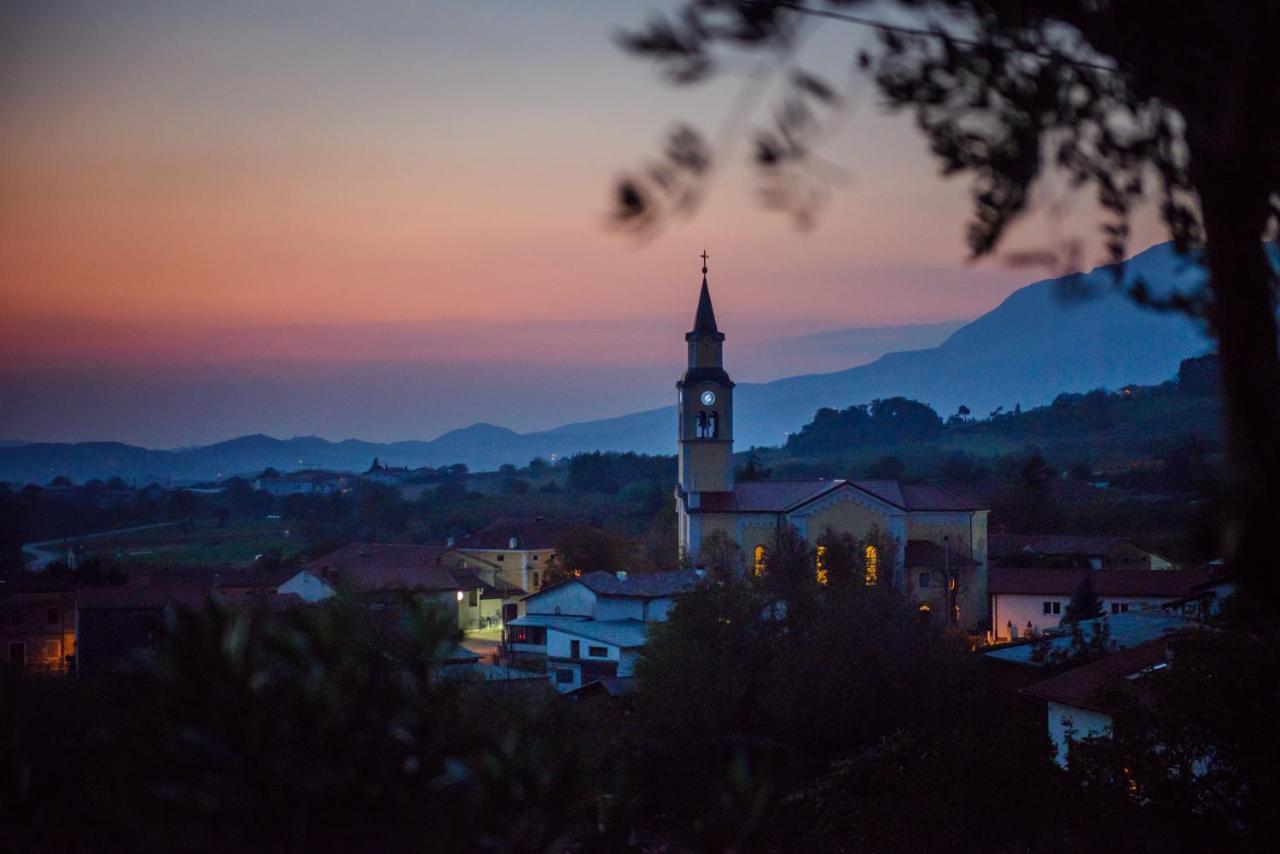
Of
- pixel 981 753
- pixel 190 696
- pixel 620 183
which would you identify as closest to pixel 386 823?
pixel 190 696

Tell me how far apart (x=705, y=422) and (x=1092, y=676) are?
2908cm

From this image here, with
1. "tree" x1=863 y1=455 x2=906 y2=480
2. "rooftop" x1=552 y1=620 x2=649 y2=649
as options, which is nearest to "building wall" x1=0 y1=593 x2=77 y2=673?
"rooftop" x1=552 y1=620 x2=649 y2=649

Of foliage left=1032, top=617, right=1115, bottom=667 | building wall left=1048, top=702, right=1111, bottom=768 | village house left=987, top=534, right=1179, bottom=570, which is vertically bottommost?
building wall left=1048, top=702, right=1111, bottom=768

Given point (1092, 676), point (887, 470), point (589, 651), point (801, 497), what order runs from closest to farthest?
1. point (1092, 676)
2. point (589, 651)
3. point (801, 497)
4. point (887, 470)

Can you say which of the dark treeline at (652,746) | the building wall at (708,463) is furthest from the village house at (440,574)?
the dark treeline at (652,746)

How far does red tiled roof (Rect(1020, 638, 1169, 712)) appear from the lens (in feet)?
68.6

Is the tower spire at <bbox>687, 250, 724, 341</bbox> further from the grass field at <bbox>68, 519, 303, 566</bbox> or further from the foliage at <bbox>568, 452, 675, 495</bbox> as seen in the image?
the foliage at <bbox>568, 452, 675, 495</bbox>

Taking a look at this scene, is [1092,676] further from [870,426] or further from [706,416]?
[870,426]

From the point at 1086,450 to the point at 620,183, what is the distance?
332 feet

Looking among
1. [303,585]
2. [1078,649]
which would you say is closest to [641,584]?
[303,585]

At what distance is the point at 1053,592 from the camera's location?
42875 millimetres

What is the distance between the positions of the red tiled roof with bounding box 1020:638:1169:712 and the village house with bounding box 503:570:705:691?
43.3 ft

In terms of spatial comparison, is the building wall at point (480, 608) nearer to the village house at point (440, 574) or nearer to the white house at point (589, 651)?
the village house at point (440, 574)

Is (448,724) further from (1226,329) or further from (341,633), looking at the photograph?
(1226,329)
